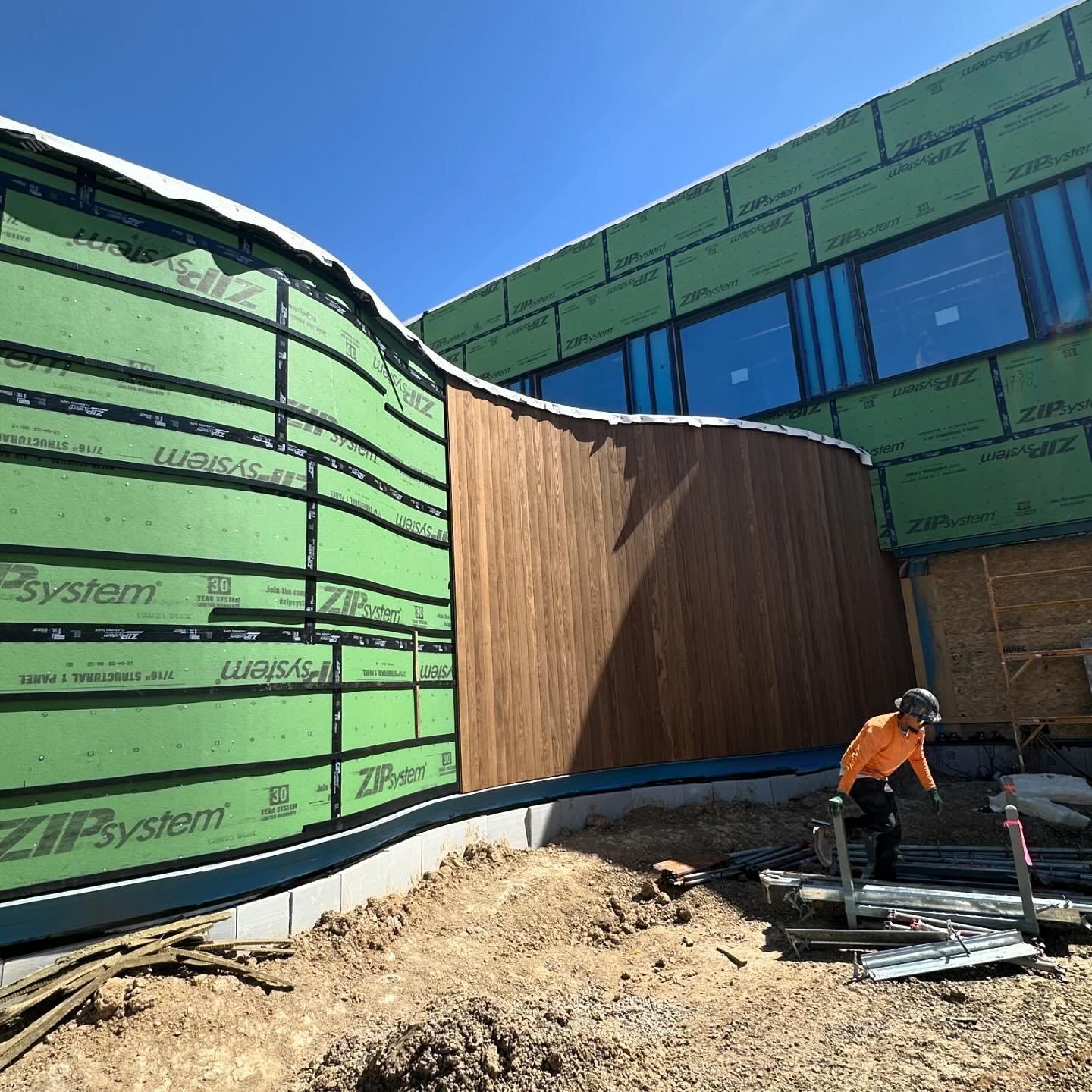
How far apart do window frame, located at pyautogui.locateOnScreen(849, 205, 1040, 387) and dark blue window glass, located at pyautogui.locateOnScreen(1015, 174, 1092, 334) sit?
121 millimetres

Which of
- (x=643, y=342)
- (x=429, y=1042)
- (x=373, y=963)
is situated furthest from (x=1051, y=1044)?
(x=643, y=342)

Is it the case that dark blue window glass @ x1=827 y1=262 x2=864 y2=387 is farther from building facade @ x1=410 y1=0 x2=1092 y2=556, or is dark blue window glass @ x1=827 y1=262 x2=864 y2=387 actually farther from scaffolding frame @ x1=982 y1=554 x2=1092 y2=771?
scaffolding frame @ x1=982 y1=554 x2=1092 y2=771

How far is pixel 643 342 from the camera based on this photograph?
51.6ft

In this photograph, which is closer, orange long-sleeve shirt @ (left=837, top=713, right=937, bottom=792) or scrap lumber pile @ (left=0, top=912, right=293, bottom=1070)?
scrap lumber pile @ (left=0, top=912, right=293, bottom=1070)

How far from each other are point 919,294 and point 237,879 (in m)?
12.9

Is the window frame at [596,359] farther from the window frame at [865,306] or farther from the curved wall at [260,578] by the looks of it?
the curved wall at [260,578]

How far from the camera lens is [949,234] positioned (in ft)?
40.7

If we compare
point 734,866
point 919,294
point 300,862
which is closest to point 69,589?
point 300,862

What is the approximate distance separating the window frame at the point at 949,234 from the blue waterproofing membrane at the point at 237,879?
8.86 meters

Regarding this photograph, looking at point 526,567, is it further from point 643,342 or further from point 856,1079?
point 643,342

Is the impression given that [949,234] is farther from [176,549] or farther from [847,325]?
[176,549]

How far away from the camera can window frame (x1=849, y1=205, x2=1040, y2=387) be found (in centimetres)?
1160

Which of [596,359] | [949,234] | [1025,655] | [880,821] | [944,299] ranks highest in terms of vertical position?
[596,359]

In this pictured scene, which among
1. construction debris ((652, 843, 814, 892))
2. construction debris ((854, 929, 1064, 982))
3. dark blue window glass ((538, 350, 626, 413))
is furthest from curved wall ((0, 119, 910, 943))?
dark blue window glass ((538, 350, 626, 413))
